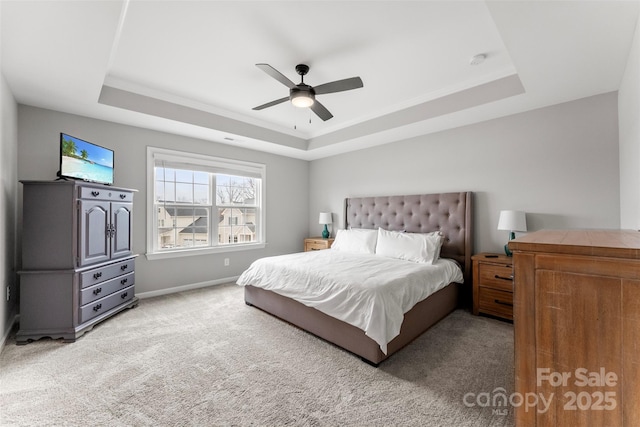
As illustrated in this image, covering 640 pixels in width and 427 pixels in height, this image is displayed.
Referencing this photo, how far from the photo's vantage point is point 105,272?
2.94m

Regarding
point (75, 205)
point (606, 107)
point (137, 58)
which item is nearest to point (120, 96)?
point (137, 58)

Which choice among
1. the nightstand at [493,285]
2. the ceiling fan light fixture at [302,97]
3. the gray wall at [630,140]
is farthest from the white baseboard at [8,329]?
the gray wall at [630,140]

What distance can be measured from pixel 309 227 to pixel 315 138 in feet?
6.60

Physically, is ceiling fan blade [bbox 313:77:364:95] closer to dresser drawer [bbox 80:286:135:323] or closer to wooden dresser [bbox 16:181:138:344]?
wooden dresser [bbox 16:181:138:344]

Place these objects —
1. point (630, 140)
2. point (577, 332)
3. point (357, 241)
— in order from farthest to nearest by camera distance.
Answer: point (357, 241), point (630, 140), point (577, 332)

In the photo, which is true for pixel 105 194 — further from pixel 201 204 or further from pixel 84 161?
pixel 201 204

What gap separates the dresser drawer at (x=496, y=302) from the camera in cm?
292

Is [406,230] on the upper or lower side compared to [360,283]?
upper

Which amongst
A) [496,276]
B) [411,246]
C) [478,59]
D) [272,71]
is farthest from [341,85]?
[496,276]

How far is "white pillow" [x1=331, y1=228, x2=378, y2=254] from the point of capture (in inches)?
155

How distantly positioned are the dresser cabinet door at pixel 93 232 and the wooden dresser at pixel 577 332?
11.8 feet

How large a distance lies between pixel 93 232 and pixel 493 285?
4483mm

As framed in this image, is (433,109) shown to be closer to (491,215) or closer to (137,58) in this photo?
(491,215)

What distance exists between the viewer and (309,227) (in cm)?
597
